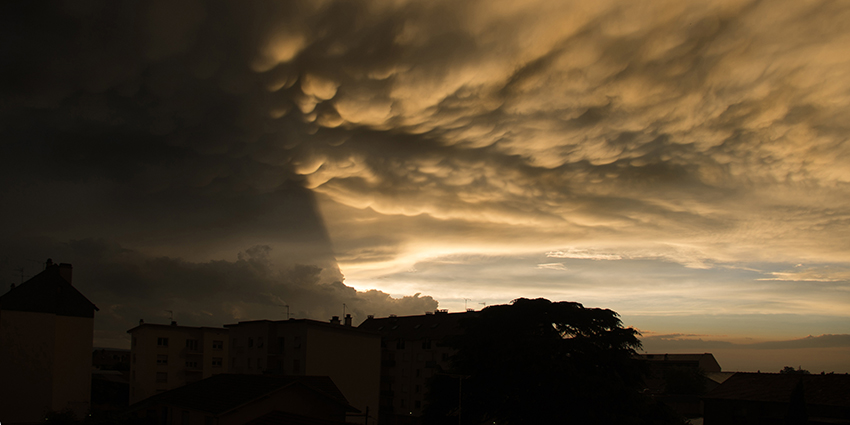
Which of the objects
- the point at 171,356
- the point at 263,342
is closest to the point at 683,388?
the point at 263,342

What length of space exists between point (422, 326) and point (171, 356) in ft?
133

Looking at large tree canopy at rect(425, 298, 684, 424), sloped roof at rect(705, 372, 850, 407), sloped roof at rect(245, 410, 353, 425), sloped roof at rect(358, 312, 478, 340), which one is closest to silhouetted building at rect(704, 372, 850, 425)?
sloped roof at rect(705, 372, 850, 407)

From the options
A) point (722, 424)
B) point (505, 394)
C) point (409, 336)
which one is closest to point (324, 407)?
point (505, 394)

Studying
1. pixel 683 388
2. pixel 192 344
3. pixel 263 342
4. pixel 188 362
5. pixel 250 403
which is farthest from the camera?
pixel 683 388

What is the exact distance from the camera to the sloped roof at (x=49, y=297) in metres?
53.3

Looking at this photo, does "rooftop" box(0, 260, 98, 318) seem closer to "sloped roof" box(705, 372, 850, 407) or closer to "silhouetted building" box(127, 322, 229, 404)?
"silhouetted building" box(127, 322, 229, 404)

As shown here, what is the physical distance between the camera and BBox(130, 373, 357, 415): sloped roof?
31406mm

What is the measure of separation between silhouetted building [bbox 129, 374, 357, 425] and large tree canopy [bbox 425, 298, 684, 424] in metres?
8.98

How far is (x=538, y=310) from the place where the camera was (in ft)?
123

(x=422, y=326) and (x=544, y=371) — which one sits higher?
(x=544, y=371)

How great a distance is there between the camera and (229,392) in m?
33.6

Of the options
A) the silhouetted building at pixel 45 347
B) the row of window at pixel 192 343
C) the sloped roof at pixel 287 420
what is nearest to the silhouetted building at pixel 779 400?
the sloped roof at pixel 287 420

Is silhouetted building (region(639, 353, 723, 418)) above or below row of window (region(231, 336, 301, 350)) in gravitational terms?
below

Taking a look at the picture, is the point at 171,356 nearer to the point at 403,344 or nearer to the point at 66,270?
the point at 66,270
